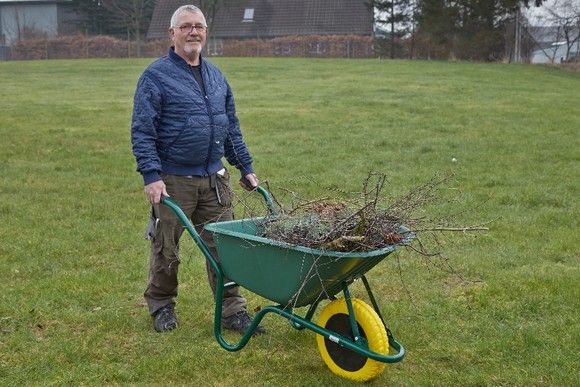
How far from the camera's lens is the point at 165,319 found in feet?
15.4

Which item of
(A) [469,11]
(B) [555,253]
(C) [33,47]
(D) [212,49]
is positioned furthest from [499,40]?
(B) [555,253]

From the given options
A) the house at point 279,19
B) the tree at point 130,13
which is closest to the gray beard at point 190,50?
the tree at point 130,13

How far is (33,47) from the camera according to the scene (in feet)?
142

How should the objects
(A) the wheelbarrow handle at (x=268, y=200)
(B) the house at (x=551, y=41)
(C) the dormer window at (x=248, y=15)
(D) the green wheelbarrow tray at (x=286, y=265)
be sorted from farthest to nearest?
(C) the dormer window at (x=248, y=15), (B) the house at (x=551, y=41), (A) the wheelbarrow handle at (x=268, y=200), (D) the green wheelbarrow tray at (x=286, y=265)

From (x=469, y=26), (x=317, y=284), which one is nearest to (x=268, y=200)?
(x=317, y=284)

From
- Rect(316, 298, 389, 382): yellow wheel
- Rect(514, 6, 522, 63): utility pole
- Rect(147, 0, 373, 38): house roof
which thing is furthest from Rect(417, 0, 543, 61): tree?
Rect(316, 298, 389, 382): yellow wheel

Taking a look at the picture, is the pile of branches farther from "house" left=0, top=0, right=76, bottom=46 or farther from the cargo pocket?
"house" left=0, top=0, right=76, bottom=46

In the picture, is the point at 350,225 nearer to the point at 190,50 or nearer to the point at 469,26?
the point at 190,50

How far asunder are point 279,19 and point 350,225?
166 feet

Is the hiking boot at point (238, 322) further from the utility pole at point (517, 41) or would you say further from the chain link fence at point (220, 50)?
the chain link fence at point (220, 50)

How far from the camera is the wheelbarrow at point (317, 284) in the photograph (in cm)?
349

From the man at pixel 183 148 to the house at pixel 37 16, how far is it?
54707 mm

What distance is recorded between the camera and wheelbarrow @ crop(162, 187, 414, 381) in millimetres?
3488

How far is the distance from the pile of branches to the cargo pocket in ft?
2.63
